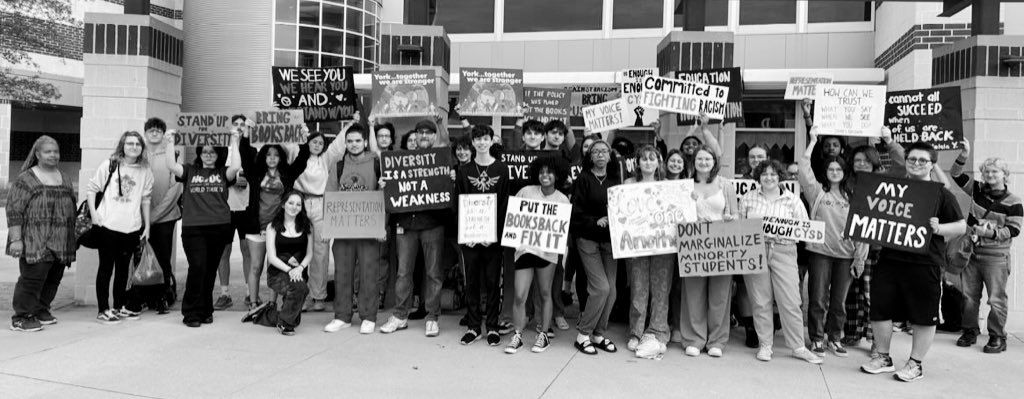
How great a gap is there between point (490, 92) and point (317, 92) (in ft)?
6.58

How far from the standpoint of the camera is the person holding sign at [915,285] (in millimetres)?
5758

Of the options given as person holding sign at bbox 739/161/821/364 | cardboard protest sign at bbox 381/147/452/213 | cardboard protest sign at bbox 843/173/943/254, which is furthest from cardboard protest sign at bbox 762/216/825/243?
cardboard protest sign at bbox 381/147/452/213

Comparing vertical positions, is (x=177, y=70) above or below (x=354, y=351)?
above

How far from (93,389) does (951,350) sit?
7.13 metres

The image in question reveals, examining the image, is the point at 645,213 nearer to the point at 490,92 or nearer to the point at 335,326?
the point at 335,326


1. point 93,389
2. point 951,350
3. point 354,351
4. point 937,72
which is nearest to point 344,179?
point 354,351

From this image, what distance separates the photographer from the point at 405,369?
19.3 ft

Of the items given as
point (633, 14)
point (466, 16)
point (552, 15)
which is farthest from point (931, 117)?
point (466, 16)

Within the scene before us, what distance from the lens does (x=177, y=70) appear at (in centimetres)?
905

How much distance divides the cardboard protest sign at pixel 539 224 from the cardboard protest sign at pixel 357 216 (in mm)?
1375

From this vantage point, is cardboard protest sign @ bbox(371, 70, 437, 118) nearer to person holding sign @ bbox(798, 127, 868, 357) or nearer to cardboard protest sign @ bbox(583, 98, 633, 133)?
cardboard protest sign @ bbox(583, 98, 633, 133)

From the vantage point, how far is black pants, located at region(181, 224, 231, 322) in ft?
23.9

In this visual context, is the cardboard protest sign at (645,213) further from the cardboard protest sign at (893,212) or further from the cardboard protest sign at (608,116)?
the cardboard protest sign at (608,116)

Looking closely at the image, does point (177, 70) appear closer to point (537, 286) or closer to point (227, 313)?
point (227, 313)
